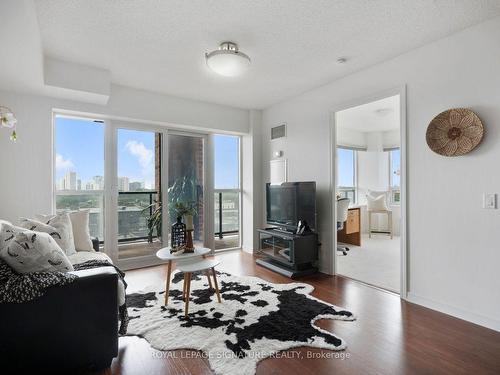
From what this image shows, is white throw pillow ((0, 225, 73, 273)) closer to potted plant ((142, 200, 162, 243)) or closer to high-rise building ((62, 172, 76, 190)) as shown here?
high-rise building ((62, 172, 76, 190))

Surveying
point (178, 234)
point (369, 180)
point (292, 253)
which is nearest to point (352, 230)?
point (369, 180)

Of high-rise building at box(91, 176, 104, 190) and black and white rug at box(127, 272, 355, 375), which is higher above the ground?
high-rise building at box(91, 176, 104, 190)

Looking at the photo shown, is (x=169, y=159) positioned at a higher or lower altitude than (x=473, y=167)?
higher

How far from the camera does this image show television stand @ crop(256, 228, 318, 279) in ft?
12.2

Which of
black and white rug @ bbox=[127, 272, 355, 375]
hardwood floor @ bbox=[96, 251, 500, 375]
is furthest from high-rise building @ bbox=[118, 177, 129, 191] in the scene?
hardwood floor @ bbox=[96, 251, 500, 375]

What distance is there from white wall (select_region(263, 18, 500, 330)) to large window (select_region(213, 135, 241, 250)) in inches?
105

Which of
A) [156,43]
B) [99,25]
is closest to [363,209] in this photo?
[156,43]

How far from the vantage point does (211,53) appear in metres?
2.72

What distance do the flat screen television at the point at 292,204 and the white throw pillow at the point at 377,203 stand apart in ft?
11.0

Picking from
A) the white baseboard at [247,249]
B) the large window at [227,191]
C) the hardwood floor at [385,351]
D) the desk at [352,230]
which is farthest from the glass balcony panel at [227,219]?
the hardwood floor at [385,351]

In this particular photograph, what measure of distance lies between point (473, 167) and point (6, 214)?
4.74 metres

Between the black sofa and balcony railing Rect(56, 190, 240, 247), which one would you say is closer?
the black sofa

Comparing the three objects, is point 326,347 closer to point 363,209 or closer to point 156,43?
point 156,43

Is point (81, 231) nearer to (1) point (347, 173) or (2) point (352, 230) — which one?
(2) point (352, 230)
